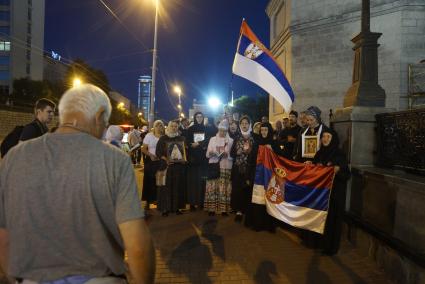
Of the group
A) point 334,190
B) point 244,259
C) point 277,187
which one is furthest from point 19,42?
point 334,190

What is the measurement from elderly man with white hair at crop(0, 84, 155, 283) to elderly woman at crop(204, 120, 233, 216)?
6.19 meters

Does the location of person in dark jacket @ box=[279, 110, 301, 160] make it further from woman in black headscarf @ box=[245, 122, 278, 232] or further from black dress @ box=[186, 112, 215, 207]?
black dress @ box=[186, 112, 215, 207]

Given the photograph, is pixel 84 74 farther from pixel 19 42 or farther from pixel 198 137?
pixel 198 137

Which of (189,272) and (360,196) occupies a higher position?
(360,196)

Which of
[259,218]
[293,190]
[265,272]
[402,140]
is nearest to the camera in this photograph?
[265,272]

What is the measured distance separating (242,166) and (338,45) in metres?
11.4

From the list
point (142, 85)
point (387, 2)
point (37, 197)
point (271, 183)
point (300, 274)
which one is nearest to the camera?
point (37, 197)

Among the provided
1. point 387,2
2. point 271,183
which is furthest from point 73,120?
point 387,2


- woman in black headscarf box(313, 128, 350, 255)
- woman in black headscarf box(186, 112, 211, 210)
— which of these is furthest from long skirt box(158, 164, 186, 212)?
woman in black headscarf box(313, 128, 350, 255)

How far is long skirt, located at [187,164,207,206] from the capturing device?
28.2ft

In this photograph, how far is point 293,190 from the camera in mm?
6184

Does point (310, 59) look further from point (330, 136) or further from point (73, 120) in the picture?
point (73, 120)

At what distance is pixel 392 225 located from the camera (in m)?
4.98

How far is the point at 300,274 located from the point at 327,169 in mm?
1671
